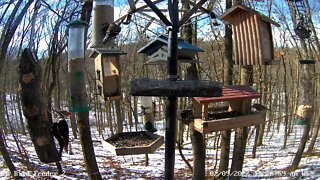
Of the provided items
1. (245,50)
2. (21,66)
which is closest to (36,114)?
(21,66)

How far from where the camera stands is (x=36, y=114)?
2.97 m

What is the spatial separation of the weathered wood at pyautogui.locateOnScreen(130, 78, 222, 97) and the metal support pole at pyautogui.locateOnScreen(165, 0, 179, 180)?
72mm

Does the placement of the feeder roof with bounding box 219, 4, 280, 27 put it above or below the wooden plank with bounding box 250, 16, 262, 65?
above

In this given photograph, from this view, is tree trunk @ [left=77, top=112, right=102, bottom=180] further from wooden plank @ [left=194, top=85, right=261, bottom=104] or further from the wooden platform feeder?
wooden plank @ [left=194, top=85, right=261, bottom=104]

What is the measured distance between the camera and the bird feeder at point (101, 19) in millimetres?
2893

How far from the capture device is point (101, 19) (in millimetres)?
2926

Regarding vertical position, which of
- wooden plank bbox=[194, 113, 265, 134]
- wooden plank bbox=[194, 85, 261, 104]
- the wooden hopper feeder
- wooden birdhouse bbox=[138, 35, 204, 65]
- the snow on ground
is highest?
wooden birdhouse bbox=[138, 35, 204, 65]

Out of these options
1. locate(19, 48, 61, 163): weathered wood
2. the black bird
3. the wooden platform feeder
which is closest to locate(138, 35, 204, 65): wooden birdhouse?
the wooden platform feeder

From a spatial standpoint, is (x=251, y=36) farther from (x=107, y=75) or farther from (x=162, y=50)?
(x=107, y=75)

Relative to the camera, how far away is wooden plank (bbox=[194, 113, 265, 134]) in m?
3.28

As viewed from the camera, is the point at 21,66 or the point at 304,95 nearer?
the point at 21,66

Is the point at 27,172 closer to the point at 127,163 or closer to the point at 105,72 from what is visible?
the point at 127,163

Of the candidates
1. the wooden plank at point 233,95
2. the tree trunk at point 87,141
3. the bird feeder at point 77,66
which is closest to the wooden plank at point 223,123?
the wooden plank at point 233,95

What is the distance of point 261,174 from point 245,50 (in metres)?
Result: 6.27
